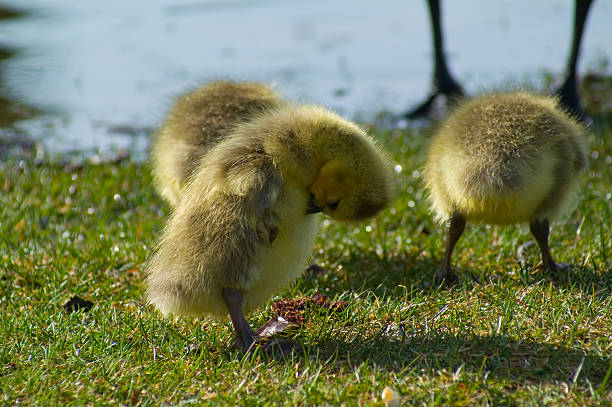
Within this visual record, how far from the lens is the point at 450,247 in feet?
13.8

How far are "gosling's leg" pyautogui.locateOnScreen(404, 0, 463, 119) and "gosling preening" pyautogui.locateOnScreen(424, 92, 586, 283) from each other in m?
2.83

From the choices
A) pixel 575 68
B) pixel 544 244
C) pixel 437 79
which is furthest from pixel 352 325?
pixel 437 79

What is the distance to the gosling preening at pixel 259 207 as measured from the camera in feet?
10.8

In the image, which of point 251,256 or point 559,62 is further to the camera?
point 559,62

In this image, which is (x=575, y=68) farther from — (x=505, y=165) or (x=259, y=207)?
(x=259, y=207)

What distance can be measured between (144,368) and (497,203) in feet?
5.78

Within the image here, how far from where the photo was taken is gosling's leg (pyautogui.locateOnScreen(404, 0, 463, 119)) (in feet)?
23.0

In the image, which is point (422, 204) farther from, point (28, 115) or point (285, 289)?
point (28, 115)

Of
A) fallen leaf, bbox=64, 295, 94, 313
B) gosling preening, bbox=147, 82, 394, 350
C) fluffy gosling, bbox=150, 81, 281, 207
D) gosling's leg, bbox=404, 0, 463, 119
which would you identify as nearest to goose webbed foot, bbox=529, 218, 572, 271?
gosling preening, bbox=147, 82, 394, 350

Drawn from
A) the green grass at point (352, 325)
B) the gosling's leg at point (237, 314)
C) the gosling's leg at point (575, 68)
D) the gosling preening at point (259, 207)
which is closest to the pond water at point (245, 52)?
the gosling's leg at point (575, 68)

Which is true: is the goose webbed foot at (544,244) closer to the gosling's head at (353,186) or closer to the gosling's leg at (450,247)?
the gosling's leg at (450,247)

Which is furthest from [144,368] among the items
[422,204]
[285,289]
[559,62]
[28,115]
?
[559,62]

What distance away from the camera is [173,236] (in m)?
3.46

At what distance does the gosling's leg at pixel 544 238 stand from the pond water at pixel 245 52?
107 inches
